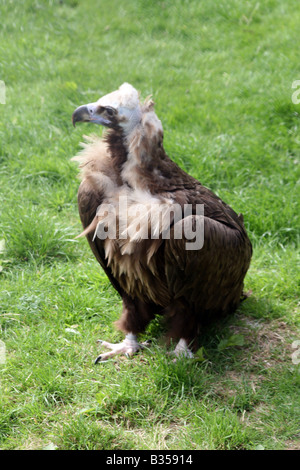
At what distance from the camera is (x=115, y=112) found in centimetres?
339

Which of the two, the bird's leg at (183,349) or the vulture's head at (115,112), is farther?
the bird's leg at (183,349)

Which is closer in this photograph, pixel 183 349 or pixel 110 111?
pixel 110 111

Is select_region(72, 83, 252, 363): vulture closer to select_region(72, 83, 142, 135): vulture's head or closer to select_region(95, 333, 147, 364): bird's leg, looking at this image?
select_region(72, 83, 142, 135): vulture's head

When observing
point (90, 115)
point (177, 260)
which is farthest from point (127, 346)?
point (90, 115)

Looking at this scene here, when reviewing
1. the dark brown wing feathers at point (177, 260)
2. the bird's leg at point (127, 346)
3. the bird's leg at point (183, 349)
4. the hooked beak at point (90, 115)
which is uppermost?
the hooked beak at point (90, 115)

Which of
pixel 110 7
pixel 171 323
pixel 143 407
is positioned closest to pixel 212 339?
pixel 171 323

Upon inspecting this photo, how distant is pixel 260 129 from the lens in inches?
245

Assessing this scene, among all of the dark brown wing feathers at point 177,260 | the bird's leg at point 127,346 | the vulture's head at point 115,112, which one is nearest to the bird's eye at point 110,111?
the vulture's head at point 115,112

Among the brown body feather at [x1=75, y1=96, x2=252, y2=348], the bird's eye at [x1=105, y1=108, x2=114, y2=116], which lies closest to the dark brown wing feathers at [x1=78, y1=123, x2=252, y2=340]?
the brown body feather at [x1=75, y1=96, x2=252, y2=348]

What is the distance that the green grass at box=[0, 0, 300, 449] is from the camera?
3.35 metres

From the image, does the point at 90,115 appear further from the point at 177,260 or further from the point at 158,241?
the point at 177,260

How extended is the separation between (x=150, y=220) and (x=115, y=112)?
2.14 feet

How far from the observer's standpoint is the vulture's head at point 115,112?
11.1 ft

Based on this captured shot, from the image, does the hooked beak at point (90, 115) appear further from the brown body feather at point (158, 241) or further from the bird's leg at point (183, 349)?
the bird's leg at point (183, 349)
